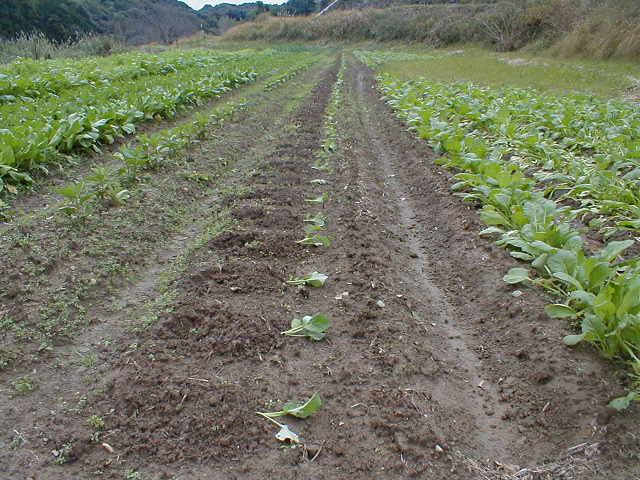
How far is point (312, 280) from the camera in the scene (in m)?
3.72

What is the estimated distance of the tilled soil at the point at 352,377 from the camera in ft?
7.36

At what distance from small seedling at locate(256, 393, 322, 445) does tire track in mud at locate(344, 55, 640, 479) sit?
661 mm

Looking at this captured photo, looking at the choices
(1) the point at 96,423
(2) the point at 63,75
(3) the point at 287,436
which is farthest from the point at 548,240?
(2) the point at 63,75

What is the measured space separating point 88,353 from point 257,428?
131cm

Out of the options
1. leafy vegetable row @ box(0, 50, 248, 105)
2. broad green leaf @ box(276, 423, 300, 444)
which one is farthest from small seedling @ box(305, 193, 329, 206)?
leafy vegetable row @ box(0, 50, 248, 105)

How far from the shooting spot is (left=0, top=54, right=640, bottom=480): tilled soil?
2242 mm

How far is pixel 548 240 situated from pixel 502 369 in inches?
52.8

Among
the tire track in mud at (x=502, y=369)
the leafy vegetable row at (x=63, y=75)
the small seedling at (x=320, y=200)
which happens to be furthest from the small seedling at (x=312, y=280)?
the leafy vegetable row at (x=63, y=75)

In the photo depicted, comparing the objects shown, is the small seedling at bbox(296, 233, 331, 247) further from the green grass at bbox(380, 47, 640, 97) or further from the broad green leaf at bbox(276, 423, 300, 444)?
the green grass at bbox(380, 47, 640, 97)

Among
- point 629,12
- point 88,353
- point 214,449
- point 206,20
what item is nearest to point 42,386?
point 88,353

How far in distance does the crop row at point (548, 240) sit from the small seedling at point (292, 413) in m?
1.55

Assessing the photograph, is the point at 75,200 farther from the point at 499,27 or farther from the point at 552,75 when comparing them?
the point at 499,27

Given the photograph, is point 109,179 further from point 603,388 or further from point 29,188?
point 603,388

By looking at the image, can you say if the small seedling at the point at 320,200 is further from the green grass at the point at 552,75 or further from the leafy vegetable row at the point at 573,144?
the green grass at the point at 552,75
